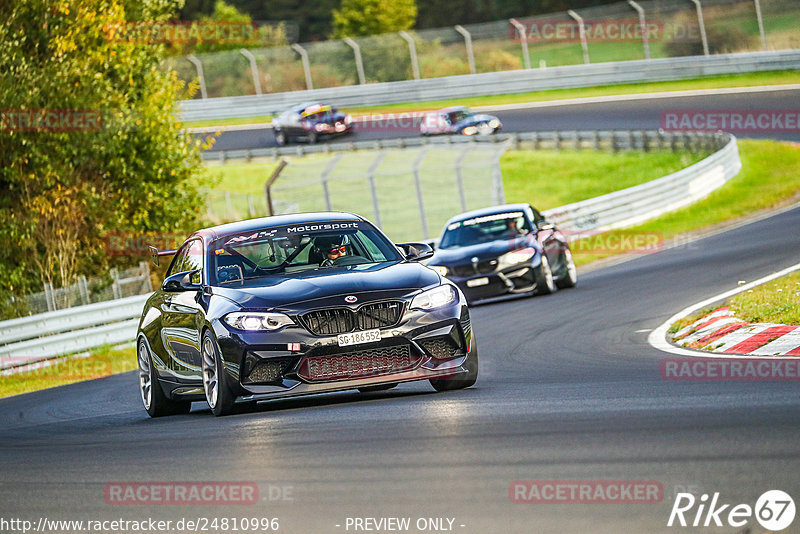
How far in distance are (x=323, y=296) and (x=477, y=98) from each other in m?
48.1

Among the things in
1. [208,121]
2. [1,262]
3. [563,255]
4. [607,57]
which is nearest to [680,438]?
[563,255]

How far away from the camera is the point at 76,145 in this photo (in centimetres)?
2577

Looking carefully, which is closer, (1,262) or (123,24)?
(1,262)

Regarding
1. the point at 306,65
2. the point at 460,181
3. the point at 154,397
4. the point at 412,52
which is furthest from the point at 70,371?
the point at 306,65

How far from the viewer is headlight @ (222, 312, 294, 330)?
908 cm

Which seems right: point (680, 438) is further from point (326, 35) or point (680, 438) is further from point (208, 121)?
point (326, 35)

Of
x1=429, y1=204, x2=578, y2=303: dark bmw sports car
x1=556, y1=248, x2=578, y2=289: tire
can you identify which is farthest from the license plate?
x1=556, y1=248, x2=578, y2=289: tire

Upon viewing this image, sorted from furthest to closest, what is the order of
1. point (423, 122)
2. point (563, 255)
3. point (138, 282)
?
point (423, 122), point (138, 282), point (563, 255)

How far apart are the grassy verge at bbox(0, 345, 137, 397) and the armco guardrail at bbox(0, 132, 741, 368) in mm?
180

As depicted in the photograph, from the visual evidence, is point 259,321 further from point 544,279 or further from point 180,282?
point 544,279

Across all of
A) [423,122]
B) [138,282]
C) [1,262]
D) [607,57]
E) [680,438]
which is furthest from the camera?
[607,57]

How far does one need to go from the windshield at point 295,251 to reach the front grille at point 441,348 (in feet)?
3.38

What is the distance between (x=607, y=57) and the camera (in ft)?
178

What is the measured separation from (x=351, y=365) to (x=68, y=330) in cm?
1265
